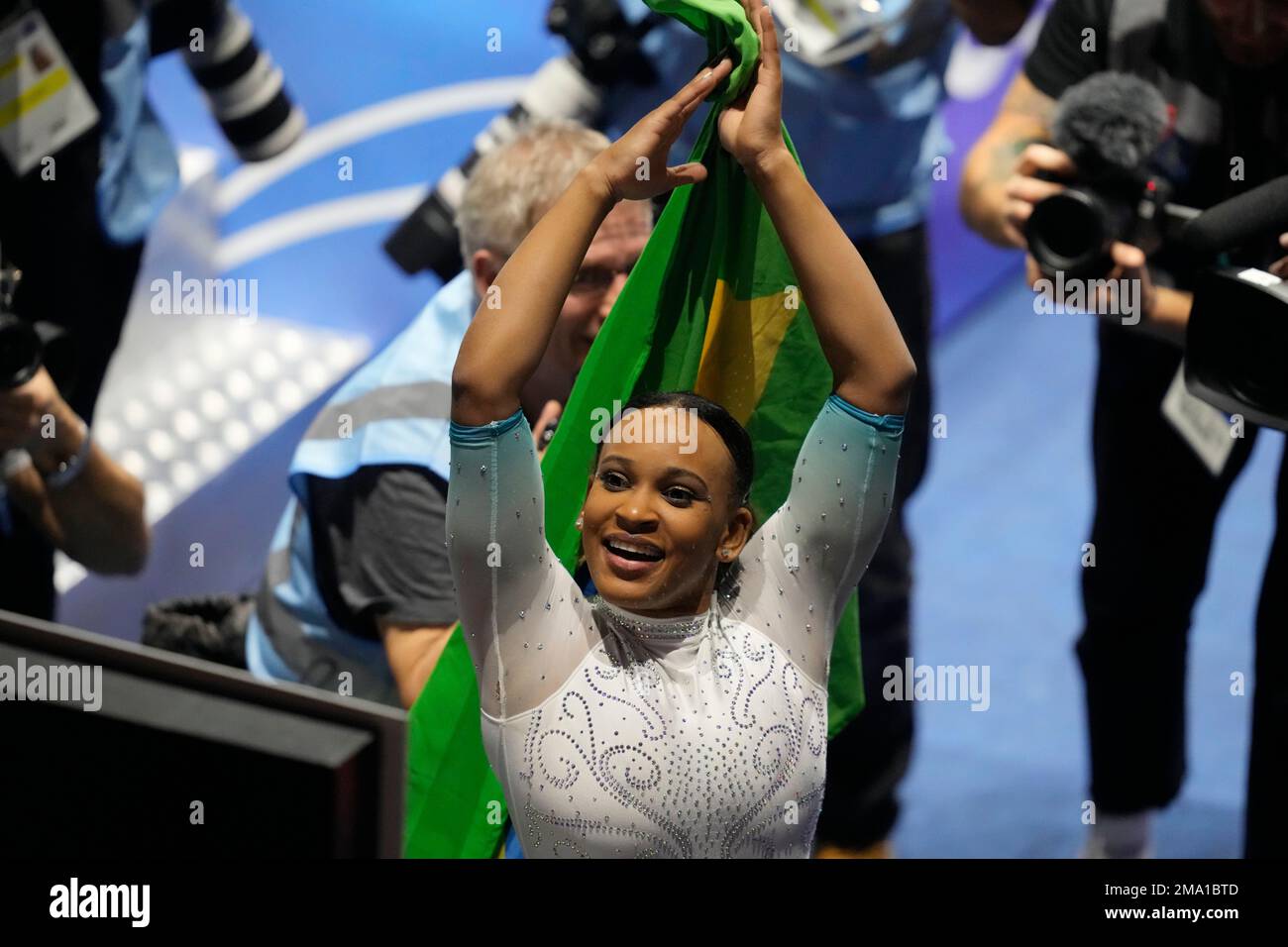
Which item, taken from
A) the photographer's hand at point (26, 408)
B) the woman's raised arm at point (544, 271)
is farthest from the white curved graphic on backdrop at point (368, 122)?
the woman's raised arm at point (544, 271)

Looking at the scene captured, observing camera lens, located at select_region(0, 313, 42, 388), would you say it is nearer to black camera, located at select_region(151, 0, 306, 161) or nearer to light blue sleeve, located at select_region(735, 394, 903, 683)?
black camera, located at select_region(151, 0, 306, 161)

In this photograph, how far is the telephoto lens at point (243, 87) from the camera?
3.73m

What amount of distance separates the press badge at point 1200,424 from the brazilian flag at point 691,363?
1283mm

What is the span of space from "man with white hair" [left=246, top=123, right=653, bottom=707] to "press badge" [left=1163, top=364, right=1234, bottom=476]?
1.14m

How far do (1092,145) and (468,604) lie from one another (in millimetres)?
1475

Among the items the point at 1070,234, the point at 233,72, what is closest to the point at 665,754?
the point at 1070,234

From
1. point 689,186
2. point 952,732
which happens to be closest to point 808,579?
point 689,186

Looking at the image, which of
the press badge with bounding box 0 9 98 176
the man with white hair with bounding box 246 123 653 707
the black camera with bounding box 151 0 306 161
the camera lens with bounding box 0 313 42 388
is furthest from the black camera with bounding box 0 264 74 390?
the black camera with bounding box 151 0 306 161

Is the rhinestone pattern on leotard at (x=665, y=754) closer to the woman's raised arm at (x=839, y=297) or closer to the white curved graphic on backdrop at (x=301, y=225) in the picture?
the woman's raised arm at (x=839, y=297)

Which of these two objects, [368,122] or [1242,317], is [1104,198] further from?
[368,122]

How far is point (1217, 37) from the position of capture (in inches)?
125

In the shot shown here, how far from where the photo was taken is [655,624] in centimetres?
182

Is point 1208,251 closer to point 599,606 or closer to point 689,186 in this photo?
point 689,186

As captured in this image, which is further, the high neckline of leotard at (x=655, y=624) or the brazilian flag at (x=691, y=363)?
the brazilian flag at (x=691, y=363)
